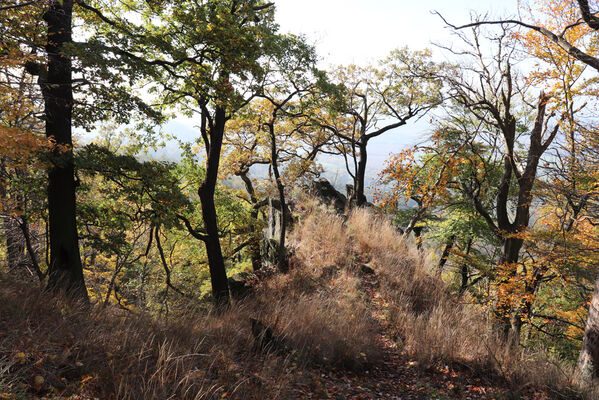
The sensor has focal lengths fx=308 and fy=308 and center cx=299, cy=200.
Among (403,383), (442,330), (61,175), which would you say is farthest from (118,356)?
(442,330)

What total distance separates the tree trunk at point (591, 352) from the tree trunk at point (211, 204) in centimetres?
805

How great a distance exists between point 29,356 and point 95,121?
5375 mm

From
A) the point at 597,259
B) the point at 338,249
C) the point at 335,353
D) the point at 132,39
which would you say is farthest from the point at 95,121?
the point at 597,259

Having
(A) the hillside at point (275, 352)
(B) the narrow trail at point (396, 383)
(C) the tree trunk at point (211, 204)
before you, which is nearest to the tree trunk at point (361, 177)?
(A) the hillside at point (275, 352)

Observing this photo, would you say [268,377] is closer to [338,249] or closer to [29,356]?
[29,356]

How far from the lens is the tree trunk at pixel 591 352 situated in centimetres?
493

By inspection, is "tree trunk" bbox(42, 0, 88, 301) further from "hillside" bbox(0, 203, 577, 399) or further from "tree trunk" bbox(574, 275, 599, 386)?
"tree trunk" bbox(574, 275, 599, 386)

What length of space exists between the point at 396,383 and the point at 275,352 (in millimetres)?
1929

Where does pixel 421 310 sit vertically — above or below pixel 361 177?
below

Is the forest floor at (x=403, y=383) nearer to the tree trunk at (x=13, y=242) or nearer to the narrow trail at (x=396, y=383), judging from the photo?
the narrow trail at (x=396, y=383)

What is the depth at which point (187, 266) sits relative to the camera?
19.2 m

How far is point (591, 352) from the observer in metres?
5.07

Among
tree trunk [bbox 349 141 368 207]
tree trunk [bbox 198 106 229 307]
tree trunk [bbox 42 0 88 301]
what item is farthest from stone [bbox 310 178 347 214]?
tree trunk [bbox 42 0 88 301]

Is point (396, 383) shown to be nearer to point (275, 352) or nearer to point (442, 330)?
point (442, 330)
